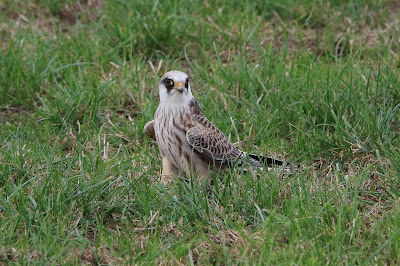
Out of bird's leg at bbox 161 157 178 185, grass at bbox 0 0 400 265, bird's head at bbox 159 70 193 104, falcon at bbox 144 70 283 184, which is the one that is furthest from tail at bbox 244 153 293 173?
bird's head at bbox 159 70 193 104

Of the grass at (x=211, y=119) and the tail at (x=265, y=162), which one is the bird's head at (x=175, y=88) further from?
the tail at (x=265, y=162)

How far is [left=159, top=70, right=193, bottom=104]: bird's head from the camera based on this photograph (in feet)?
17.1

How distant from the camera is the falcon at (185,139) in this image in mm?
5172

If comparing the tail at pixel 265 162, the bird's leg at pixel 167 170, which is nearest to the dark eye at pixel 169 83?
the bird's leg at pixel 167 170

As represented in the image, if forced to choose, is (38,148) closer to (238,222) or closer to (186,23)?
(238,222)

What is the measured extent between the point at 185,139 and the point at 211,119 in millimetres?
887

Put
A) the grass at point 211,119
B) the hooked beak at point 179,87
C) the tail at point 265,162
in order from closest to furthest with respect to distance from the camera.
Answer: the grass at point 211,119 → the tail at point 265,162 → the hooked beak at point 179,87

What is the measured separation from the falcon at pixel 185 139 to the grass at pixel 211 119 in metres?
0.17

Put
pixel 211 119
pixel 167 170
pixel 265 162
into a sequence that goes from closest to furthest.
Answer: pixel 265 162 → pixel 167 170 → pixel 211 119

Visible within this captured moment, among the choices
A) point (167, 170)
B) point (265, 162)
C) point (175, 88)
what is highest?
point (175, 88)

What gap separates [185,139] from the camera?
5.22 meters

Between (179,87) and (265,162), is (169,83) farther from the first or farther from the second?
(265,162)

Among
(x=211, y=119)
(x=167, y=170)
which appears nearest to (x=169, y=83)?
(x=167, y=170)

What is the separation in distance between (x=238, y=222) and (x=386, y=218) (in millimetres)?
931
